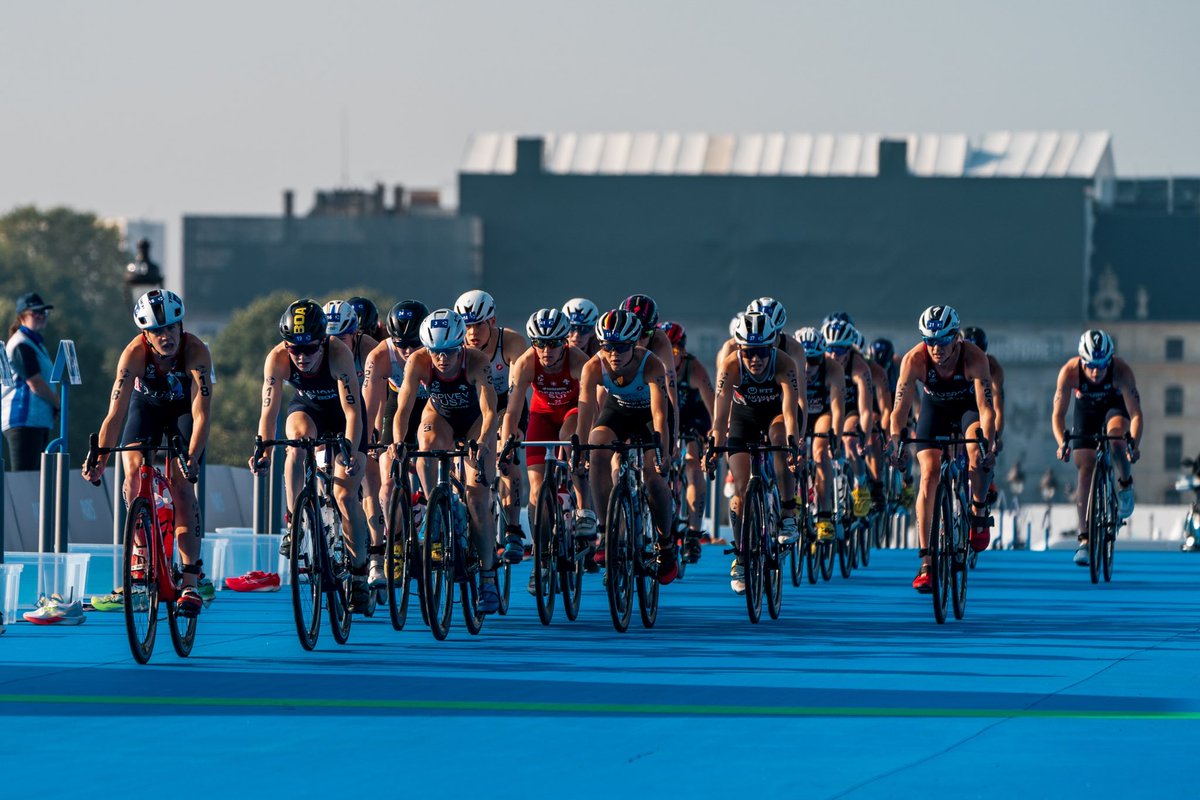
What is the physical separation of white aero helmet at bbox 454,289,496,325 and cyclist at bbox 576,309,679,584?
2.21 ft

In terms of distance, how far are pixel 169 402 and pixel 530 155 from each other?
4570 inches

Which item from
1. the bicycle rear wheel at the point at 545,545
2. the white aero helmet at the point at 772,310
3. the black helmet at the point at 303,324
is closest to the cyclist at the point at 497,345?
the bicycle rear wheel at the point at 545,545

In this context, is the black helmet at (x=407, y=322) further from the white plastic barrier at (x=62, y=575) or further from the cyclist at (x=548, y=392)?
the white plastic barrier at (x=62, y=575)

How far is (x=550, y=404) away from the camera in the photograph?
603 inches

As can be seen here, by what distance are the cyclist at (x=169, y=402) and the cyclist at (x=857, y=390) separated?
327 inches

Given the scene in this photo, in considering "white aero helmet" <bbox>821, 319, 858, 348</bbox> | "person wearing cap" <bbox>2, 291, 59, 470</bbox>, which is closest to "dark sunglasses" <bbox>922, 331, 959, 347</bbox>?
"white aero helmet" <bbox>821, 319, 858, 348</bbox>

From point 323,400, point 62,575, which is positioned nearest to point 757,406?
point 323,400

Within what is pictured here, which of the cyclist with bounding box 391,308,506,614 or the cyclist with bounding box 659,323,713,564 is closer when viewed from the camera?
the cyclist with bounding box 391,308,506,614

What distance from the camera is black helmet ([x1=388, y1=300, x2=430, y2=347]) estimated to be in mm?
14734

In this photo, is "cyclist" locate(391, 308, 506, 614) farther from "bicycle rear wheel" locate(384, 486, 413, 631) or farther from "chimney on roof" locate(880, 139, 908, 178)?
"chimney on roof" locate(880, 139, 908, 178)

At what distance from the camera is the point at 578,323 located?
15.4m

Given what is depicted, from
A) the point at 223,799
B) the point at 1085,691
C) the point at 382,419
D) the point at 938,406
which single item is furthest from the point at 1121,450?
the point at 223,799

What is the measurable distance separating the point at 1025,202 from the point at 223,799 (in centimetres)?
12006

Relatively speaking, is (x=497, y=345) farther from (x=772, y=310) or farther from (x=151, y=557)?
(x=151, y=557)
